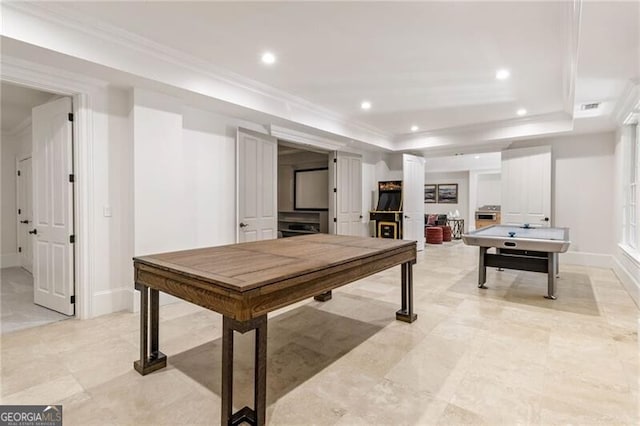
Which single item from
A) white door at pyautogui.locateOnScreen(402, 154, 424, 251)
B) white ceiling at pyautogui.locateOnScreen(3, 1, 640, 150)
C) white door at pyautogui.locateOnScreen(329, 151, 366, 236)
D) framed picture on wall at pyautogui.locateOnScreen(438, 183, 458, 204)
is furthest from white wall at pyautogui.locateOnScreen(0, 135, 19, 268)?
framed picture on wall at pyautogui.locateOnScreen(438, 183, 458, 204)

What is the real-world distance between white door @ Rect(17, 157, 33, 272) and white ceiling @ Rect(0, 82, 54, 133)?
64 cm

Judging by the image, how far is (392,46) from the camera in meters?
3.23

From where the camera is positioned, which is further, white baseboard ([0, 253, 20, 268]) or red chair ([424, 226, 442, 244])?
red chair ([424, 226, 442, 244])

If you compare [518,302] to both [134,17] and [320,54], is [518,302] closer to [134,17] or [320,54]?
[320,54]

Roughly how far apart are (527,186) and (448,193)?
702 cm

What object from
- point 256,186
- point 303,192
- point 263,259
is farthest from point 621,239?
point 303,192

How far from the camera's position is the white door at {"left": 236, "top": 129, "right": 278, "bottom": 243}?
4664 mm

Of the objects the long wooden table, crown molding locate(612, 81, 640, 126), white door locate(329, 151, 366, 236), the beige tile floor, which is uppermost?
crown molding locate(612, 81, 640, 126)

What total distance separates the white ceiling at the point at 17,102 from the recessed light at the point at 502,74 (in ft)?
17.8

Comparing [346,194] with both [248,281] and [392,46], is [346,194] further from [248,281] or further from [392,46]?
[248,281]

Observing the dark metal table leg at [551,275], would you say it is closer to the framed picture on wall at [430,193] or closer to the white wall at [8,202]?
the white wall at [8,202]

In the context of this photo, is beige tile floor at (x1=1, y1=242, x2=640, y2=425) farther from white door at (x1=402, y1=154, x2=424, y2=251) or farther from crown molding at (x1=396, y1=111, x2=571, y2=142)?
white door at (x1=402, y1=154, x2=424, y2=251)

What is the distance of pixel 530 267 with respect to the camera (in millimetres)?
4176

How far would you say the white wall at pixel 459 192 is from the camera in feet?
41.8
